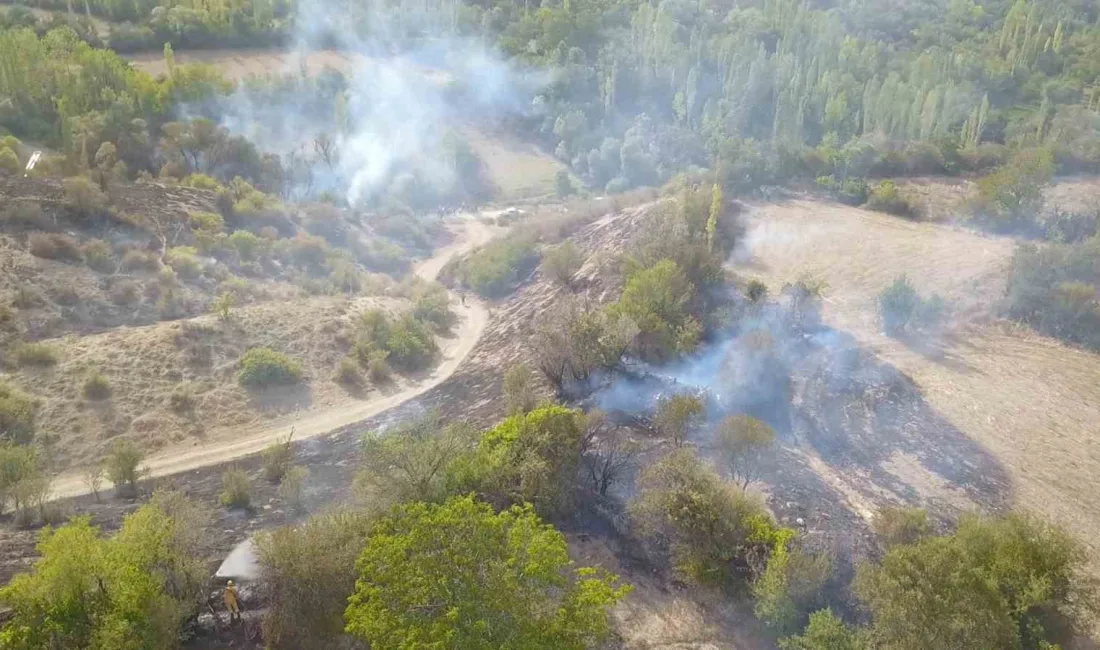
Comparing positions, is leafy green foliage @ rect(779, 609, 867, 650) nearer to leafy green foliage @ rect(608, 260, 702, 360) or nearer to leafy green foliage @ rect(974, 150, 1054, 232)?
leafy green foliage @ rect(608, 260, 702, 360)

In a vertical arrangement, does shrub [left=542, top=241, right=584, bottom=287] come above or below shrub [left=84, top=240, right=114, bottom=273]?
below

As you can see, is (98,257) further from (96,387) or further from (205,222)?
(96,387)

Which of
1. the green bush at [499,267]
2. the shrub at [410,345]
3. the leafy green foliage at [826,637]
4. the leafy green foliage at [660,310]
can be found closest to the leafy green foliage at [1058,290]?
the leafy green foliage at [660,310]

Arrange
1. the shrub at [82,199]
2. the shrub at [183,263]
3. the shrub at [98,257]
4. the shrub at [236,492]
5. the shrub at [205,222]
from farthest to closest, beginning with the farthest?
the shrub at [205,222]
the shrub at [82,199]
the shrub at [183,263]
the shrub at [98,257]
the shrub at [236,492]

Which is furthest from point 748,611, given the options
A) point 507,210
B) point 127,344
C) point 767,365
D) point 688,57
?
point 688,57

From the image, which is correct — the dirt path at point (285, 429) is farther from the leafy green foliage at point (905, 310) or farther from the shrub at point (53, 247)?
the leafy green foliage at point (905, 310)

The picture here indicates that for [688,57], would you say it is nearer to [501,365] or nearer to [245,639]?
[501,365]

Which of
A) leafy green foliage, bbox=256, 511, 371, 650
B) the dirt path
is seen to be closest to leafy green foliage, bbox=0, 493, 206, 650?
leafy green foliage, bbox=256, 511, 371, 650
